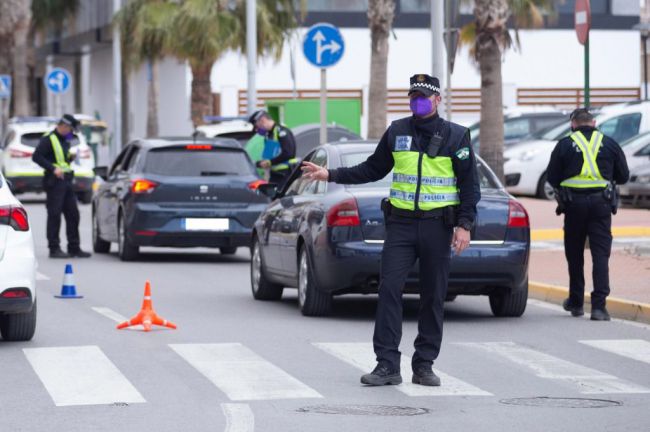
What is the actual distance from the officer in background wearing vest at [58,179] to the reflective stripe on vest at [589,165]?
345 inches

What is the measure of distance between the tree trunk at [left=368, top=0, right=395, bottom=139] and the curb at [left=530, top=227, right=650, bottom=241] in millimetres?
8588

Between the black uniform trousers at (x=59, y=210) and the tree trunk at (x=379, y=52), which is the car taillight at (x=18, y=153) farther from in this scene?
the black uniform trousers at (x=59, y=210)

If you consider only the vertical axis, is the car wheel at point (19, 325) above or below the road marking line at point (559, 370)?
above

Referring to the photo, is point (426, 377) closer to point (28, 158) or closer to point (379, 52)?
point (379, 52)

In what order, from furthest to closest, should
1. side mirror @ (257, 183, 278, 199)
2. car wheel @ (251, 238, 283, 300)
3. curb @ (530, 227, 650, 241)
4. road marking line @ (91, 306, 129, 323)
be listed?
curb @ (530, 227, 650, 241) → car wheel @ (251, 238, 283, 300) → side mirror @ (257, 183, 278, 199) → road marking line @ (91, 306, 129, 323)

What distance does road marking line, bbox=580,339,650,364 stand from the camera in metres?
11.6

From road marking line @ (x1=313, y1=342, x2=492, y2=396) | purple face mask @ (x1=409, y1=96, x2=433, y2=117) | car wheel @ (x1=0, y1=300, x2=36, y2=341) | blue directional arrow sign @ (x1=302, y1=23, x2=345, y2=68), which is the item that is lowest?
road marking line @ (x1=313, y1=342, x2=492, y2=396)

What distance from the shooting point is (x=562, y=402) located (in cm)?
944

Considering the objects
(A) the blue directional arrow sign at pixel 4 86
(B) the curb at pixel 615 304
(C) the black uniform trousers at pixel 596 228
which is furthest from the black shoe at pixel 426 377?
(A) the blue directional arrow sign at pixel 4 86

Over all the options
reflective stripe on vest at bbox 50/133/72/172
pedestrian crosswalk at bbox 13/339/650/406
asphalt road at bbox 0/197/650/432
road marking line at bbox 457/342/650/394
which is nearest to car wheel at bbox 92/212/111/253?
reflective stripe on vest at bbox 50/133/72/172

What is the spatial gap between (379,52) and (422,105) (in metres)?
21.1

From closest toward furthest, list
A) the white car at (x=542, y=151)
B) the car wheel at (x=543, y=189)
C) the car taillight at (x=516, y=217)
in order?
the car taillight at (x=516, y=217) < the car wheel at (x=543, y=189) < the white car at (x=542, y=151)

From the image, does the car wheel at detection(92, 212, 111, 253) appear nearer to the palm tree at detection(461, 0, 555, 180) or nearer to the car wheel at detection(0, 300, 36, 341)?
the palm tree at detection(461, 0, 555, 180)

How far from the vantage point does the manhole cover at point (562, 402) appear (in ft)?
30.6
